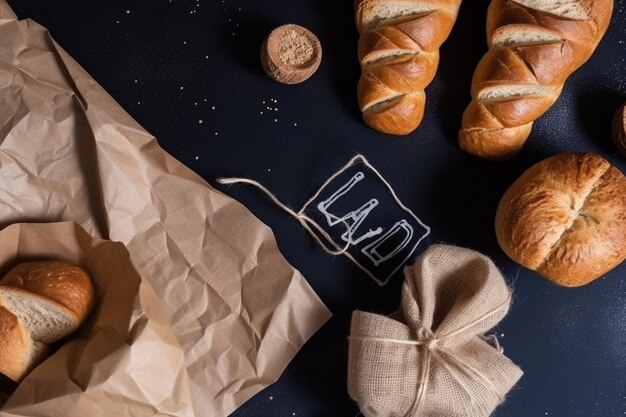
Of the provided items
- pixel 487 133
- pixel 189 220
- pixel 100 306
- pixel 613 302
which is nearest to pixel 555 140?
pixel 487 133

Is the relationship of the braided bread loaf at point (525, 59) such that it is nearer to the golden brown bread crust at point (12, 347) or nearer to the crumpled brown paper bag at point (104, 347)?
the crumpled brown paper bag at point (104, 347)

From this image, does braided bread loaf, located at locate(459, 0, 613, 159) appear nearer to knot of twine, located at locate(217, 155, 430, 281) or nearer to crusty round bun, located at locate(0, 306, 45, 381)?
knot of twine, located at locate(217, 155, 430, 281)

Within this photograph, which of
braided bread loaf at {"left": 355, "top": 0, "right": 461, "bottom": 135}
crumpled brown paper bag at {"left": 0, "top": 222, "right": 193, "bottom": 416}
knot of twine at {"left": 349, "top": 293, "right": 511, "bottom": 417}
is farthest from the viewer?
braided bread loaf at {"left": 355, "top": 0, "right": 461, "bottom": 135}

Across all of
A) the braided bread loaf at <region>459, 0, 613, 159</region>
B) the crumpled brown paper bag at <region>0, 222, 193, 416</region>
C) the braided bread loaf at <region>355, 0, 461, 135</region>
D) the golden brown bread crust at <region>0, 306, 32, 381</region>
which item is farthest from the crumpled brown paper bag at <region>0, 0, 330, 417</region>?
the braided bread loaf at <region>459, 0, 613, 159</region>

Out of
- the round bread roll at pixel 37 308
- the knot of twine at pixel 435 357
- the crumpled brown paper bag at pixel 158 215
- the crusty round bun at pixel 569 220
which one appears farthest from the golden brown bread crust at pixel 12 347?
the crusty round bun at pixel 569 220

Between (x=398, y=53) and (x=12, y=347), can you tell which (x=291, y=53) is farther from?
(x=12, y=347)
